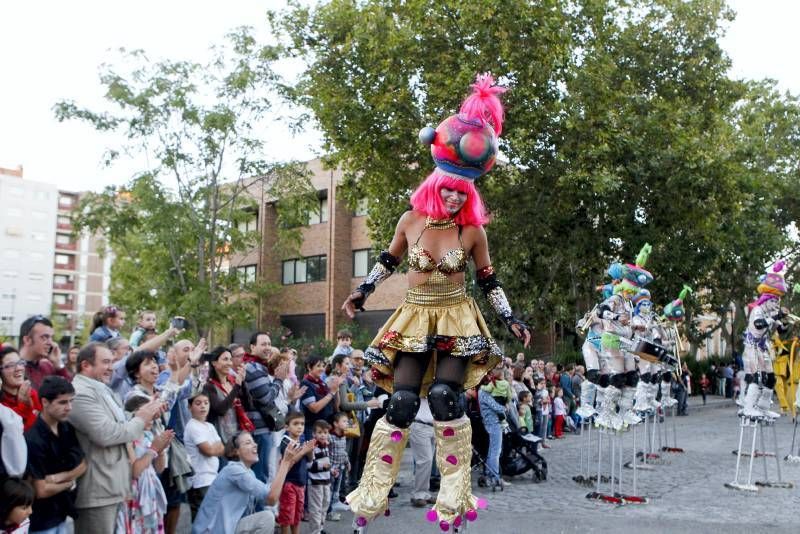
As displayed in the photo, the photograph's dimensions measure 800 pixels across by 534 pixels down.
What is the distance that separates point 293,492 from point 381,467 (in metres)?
2.04

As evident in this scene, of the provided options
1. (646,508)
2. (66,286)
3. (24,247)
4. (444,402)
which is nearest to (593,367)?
(646,508)

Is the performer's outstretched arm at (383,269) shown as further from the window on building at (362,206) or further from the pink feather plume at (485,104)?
the window on building at (362,206)

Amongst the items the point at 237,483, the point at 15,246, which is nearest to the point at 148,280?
the point at 237,483

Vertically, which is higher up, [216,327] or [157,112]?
[157,112]

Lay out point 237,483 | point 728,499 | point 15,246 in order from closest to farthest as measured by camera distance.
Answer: point 237,483
point 728,499
point 15,246

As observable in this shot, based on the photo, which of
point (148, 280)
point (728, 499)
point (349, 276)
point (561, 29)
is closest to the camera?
point (728, 499)

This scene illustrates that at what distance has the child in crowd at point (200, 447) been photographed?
6.52 metres

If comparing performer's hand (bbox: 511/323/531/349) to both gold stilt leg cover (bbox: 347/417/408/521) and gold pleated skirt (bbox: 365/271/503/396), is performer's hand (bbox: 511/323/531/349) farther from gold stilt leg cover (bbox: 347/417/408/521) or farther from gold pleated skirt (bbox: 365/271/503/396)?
gold stilt leg cover (bbox: 347/417/408/521)

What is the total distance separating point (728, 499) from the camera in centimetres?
855

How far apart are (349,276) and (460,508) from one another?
29.0 metres

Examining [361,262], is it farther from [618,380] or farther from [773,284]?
[618,380]

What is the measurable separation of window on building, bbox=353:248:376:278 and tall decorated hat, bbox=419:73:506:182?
2731cm

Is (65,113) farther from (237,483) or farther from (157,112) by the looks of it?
(237,483)

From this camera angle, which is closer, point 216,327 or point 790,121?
point 216,327
